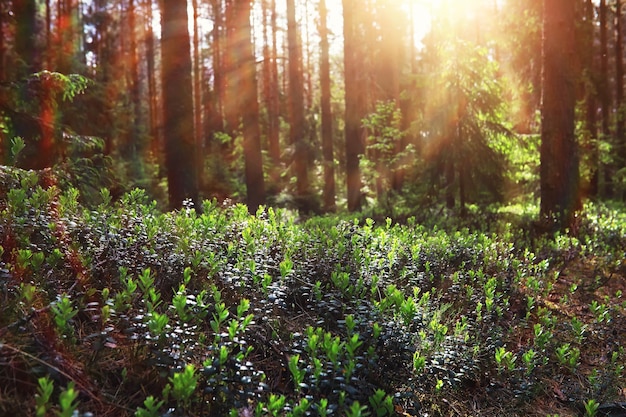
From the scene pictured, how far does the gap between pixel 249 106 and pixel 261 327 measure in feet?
33.7

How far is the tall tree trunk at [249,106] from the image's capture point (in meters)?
12.4

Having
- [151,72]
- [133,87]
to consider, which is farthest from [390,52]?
[133,87]

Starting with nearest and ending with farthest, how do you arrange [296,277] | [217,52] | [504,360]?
[504,360]
[296,277]
[217,52]

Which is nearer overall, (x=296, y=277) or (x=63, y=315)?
(x=63, y=315)

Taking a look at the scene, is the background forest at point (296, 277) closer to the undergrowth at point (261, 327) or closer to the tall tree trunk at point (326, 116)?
the undergrowth at point (261, 327)

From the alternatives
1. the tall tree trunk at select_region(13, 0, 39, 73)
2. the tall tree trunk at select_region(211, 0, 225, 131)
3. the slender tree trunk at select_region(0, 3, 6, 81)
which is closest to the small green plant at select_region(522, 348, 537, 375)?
the tall tree trunk at select_region(13, 0, 39, 73)

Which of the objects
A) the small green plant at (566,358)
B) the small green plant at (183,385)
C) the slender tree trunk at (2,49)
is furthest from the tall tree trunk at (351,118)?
the small green plant at (183,385)

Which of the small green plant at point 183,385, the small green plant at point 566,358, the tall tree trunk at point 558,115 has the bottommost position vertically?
the small green plant at point 566,358

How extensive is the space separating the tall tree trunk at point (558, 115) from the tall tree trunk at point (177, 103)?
271 inches

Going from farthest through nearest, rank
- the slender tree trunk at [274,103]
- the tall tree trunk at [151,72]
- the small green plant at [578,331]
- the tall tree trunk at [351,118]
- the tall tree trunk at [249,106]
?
the slender tree trunk at [274,103] → the tall tree trunk at [151,72] → the tall tree trunk at [351,118] → the tall tree trunk at [249,106] → the small green plant at [578,331]

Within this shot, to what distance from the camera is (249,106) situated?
12.7 meters

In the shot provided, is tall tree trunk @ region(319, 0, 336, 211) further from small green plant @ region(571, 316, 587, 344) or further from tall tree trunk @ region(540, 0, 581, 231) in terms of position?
small green plant @ region(571, 316, 587, 344)

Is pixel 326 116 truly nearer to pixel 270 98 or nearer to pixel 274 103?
pixel 270 98

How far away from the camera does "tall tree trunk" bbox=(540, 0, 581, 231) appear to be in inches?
374
